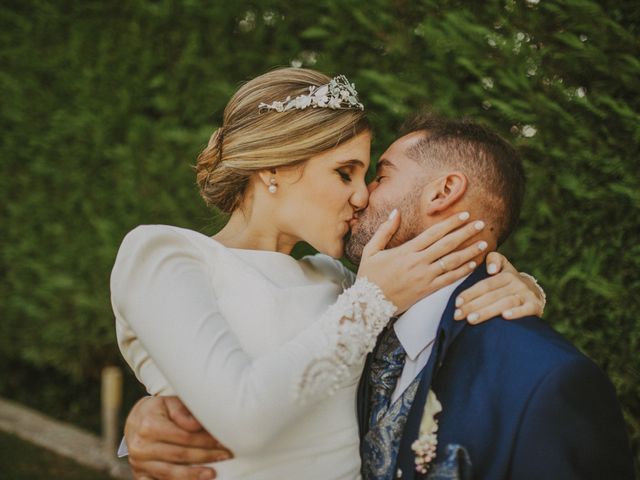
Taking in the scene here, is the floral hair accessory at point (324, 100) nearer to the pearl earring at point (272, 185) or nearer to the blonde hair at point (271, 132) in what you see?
the blonde hair at point (271, 132)

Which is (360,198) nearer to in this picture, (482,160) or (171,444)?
(482,160)

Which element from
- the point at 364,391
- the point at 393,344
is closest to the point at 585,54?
the point at 393,344

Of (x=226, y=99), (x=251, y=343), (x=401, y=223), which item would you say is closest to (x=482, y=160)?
(x=401, y=223)

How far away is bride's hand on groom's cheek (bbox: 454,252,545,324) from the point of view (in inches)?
82.7

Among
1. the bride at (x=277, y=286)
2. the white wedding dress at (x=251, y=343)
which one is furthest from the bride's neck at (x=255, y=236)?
the white wedding dress at (x=251, y=343)

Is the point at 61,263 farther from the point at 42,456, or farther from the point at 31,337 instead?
the point at 42,456

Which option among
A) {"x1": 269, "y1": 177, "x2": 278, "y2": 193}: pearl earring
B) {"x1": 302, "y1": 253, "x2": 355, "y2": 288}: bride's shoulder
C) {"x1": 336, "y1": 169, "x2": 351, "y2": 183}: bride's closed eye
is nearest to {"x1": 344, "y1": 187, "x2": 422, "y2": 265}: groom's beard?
{"x1": 336, "y1": 169, "x2": 351, "y2": 183}: bride's closed eye

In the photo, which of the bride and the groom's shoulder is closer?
the bride

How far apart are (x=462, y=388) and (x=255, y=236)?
0.99 m

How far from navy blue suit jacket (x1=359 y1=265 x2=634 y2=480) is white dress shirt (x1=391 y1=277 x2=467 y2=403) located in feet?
0.51

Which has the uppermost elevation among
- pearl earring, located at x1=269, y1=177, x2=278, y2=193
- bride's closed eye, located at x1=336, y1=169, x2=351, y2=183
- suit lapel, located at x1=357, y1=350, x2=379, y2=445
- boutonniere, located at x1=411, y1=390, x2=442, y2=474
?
bride's closed eye, located at x1=336, y1=169, x2=351, y2=183

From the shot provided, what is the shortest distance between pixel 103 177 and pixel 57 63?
40.2 inches

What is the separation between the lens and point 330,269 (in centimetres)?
281

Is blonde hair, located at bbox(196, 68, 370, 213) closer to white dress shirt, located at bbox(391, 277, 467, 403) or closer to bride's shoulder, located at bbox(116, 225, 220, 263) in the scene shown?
bride's shoulder, located at bbox(116, 225, 220, 263)
